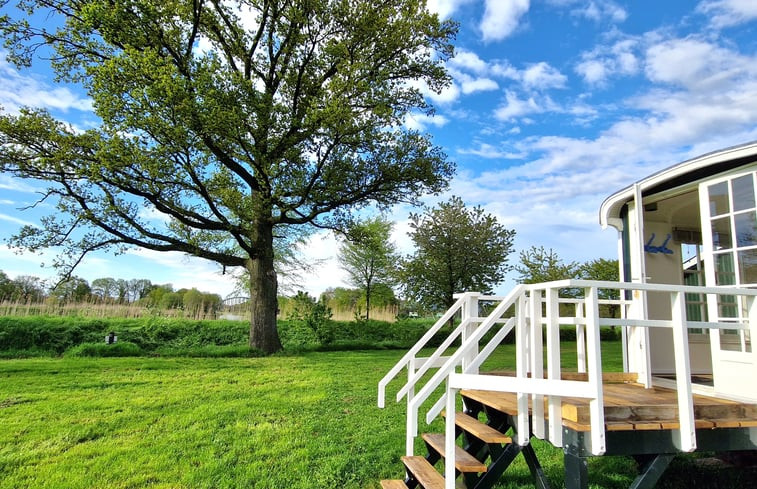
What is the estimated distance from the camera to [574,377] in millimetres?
4449

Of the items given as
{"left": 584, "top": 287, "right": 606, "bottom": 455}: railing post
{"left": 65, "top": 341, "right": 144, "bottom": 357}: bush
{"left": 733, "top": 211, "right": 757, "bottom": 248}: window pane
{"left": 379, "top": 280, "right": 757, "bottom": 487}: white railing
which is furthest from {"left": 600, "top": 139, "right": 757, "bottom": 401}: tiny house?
{"left": 65, "top": 341, "right": 144, "bottom": 357}: bush

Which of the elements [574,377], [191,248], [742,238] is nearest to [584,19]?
[742,238]

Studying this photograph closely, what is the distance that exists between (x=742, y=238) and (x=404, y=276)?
15811 millimetres

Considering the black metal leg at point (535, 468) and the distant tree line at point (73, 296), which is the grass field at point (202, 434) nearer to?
the black metal leg at point (535, 468)

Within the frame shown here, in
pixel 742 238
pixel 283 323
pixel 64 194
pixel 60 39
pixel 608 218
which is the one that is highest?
pixel 60 39

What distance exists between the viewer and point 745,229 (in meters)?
3.83

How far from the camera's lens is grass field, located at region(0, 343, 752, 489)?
397cm

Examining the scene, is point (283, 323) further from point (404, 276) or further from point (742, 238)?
point (742, 238)

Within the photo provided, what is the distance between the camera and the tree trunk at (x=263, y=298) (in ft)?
42.5

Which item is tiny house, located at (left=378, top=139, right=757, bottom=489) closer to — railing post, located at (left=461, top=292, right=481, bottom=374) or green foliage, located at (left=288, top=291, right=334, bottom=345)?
railing post, located at (left=461, top=292, right=481, bottom=374)

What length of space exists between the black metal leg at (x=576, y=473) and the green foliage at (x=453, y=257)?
15.9m

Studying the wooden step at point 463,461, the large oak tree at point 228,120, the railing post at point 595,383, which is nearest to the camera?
the railing post at point 595,383

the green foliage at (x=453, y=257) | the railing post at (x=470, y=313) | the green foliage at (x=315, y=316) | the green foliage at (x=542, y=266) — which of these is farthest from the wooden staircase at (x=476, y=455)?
the green foliage at (x=542, y=266)

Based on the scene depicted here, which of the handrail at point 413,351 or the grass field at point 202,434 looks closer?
the handrail at point 413,351
